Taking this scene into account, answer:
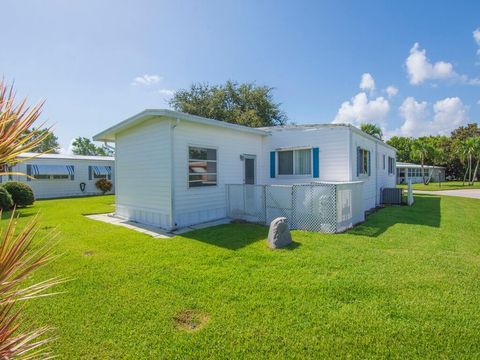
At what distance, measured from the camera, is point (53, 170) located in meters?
18.1

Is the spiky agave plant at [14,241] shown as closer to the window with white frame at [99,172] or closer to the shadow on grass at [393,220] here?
the shadow on grass at [393,220]

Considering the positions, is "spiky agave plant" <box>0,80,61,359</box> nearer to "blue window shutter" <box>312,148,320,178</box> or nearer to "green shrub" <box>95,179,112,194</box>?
"blue window shutter" <box>312,148,320,178</box>

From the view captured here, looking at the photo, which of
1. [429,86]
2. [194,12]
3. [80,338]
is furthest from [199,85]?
[80,338]

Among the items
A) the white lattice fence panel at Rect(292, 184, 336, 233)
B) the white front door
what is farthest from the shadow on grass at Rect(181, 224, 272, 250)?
the white front door

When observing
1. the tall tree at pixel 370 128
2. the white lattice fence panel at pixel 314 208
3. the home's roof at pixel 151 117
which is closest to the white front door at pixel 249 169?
the home's roof at pixel 151 117

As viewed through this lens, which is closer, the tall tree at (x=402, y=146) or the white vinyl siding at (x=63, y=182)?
the white vinyl siding at (x=63, y=182)

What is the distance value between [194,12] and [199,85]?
15.4 metres

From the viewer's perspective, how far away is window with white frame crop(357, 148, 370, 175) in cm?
1046

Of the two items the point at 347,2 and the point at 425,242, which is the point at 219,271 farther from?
the point at 347,2

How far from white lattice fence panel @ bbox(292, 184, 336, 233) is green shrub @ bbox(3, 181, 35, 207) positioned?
1201cm

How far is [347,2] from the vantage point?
33.0 feet

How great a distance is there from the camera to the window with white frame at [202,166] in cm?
847

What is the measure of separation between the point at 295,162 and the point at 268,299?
7.65 meters

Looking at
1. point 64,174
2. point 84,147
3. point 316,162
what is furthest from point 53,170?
point 84,147
